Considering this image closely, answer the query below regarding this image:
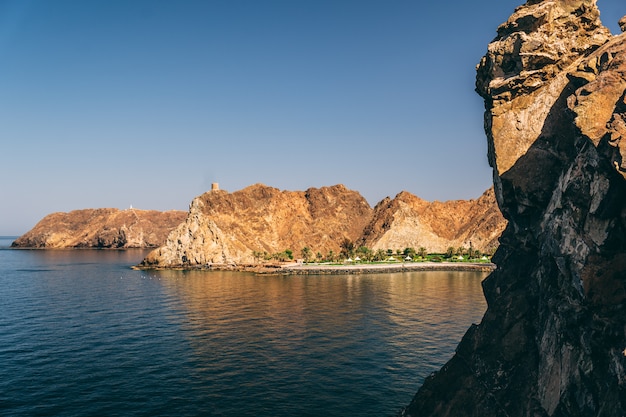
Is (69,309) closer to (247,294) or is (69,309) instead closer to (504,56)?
(247,294)

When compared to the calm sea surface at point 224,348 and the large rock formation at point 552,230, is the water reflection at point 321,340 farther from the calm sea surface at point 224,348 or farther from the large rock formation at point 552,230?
the large rock formation at point 552,230

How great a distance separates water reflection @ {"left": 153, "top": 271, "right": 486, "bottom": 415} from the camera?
53875 millimetres

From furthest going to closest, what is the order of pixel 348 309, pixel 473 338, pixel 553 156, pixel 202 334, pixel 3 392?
1. pixel 348 309
2. pixel 202 334
3. pixel 3 392
4. pixel 473 338
5. pixel 553 156

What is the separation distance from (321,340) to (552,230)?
2195 inches

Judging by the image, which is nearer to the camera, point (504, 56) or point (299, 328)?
point (504, 56)

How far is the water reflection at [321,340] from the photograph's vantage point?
53.9m

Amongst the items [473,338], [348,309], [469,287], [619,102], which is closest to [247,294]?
[348,309]

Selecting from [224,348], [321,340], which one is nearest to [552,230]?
[321,340]

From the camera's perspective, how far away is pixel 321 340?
7725 cm

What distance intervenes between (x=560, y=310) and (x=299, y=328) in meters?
64.2

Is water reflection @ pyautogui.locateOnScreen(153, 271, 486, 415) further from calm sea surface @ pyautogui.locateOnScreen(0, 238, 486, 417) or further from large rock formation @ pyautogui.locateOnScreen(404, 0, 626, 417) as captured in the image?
large rock formation @ pyautogui.locateOnScreen(404, 0, 626, 417)

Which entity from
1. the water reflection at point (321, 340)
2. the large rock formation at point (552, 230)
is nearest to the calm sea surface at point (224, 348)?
the water reflection at point (321, 340)

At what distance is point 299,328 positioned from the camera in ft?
284

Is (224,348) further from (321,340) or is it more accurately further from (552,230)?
(552,230)
